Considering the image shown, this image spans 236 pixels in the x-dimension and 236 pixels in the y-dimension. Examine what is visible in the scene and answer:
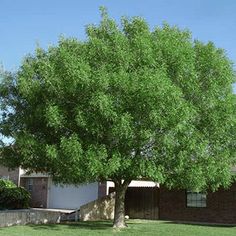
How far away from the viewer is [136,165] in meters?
21.3

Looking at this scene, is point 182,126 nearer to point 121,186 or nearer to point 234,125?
point 234,125

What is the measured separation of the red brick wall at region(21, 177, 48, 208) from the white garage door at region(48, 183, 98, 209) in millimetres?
650

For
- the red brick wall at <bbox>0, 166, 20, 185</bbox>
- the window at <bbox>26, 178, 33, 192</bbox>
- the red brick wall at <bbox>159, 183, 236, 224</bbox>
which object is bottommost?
the red brick wall at <bbox>159, 183, 236, 224</bbox>

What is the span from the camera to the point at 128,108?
20359 mm

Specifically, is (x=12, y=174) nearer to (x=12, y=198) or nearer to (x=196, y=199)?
(x=12, y=198)

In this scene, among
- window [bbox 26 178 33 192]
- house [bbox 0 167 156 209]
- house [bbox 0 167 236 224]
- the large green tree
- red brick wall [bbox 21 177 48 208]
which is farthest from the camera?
window [bbox 26 178 33 192]

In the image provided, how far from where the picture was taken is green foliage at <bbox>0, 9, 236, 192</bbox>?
2005 cm

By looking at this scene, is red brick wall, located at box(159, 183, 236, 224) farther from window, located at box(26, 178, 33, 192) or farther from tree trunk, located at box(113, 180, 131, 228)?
window, located at box(26, 178, 33, 192)

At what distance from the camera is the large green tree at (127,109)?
20.0 m

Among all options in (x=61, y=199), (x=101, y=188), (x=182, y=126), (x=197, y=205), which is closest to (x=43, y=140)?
(x=182, y=126)

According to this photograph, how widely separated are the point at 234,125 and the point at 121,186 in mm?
6474

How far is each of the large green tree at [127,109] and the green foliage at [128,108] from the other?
5 centimetres

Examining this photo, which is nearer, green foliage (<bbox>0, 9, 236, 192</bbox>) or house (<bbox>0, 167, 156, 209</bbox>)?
green foliage (<bbox>0, 9, 236, 192</bbox>)

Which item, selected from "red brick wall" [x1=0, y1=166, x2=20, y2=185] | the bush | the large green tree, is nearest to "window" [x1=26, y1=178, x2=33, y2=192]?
"red brick wall" [x1=0, y1=166, x2=20, y2=185]
